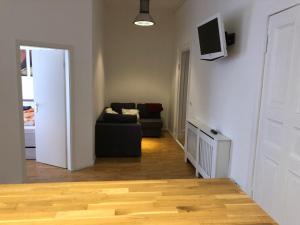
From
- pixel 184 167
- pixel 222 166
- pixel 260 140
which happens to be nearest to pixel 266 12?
pixel 260 140

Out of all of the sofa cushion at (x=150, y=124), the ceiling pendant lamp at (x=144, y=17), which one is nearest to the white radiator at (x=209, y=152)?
the ceiling pendant lamp at (x=144, y=17)

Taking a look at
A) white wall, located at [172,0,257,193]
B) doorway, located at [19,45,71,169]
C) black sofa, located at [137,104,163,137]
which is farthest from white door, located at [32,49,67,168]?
black sofa, located at [137,104,163,137]

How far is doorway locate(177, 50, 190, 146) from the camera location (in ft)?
19.5

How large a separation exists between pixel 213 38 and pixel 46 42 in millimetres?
2374

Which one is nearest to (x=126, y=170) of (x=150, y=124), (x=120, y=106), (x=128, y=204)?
(x=128, y=204)

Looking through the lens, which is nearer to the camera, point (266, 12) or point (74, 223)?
point (74, 223)

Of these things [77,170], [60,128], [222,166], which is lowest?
[77,170]

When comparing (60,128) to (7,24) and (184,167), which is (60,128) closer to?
(7,24)

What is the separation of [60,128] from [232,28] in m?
3.03

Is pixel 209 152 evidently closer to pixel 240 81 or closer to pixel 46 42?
pixel 240 81

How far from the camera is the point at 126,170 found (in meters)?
4.07

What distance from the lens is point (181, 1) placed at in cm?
564

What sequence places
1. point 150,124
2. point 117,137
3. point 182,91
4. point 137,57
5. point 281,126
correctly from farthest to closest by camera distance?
point 137,57, point 150,124, point 182,91, point 117,137, point 281,126

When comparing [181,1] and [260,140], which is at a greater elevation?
[181,1]
